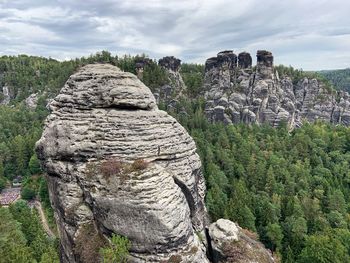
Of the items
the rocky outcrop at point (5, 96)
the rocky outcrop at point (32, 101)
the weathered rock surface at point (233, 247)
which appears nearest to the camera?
the weathered rock surface at point (233, 247)

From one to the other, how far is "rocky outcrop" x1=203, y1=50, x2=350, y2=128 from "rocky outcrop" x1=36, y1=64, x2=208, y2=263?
8769cm

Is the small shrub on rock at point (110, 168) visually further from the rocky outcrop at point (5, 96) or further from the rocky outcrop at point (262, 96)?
the rocky outcrop at point (5, 96)

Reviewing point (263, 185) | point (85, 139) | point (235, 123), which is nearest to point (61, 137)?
point (85, 139)

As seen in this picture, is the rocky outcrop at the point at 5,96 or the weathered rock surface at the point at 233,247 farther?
the rocky outcrop at the point at 5,96

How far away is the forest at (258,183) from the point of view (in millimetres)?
45844

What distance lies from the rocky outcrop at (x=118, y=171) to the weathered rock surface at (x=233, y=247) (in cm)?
186

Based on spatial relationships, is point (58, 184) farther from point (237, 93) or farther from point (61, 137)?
point (237, 93)

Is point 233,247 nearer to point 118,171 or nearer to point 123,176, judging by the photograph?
Result: point 123,176

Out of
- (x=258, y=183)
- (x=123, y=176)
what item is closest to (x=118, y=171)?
(x=123, y=176)

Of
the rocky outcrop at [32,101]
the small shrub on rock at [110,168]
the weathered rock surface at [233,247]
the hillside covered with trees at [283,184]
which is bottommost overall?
the hillside covered with trees at [283,184]

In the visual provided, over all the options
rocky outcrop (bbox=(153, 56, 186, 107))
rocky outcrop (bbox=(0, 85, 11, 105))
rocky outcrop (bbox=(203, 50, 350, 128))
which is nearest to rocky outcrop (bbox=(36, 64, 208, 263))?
rocky outcrop (bbox=(203, 50, 350, 128))

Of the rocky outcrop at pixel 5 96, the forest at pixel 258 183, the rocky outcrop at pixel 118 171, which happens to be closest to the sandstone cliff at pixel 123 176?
the rocky outcrop at pixel 118 171

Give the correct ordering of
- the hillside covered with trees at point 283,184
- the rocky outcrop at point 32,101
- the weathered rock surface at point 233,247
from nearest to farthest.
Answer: the weathered rock surface at point 233,247 → the hillside covered with trees at point 283,184 → the rocky outcrop at point 32,101

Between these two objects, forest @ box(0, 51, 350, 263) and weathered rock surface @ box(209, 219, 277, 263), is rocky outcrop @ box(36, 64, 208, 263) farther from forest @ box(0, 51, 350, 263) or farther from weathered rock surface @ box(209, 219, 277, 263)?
forest @ box(0, 51, 350, 263)
